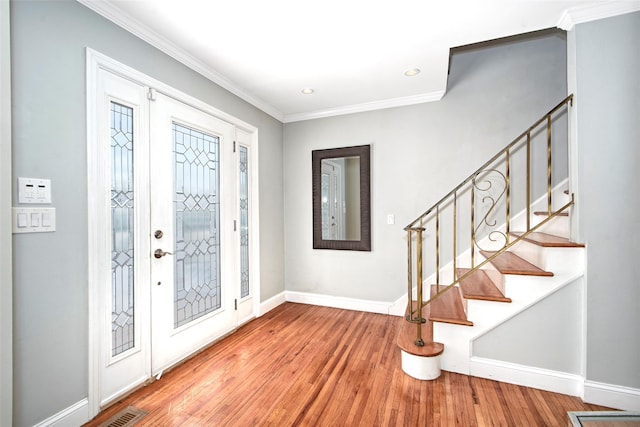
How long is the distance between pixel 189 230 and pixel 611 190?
306 centimetres

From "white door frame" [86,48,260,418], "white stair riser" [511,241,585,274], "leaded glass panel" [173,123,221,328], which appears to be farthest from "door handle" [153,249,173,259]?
"white stair riser" [511,241,585,274]

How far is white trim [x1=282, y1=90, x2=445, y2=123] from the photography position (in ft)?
10.4

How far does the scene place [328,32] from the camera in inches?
82.2

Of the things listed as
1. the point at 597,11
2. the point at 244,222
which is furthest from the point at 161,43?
the point at 597,11

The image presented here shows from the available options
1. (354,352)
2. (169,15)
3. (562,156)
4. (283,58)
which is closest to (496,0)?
(283,58)

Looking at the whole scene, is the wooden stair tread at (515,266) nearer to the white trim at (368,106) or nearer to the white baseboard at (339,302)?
the white baseboard at (339,302)

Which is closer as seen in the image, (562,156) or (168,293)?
(168,293)

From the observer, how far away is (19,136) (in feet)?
4.64

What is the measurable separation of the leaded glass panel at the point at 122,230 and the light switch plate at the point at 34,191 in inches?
13.9

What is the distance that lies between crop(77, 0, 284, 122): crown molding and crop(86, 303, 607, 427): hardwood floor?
249 cm

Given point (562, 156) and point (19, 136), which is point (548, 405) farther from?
point (19, 136)

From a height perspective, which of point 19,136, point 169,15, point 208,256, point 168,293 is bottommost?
point 168,293

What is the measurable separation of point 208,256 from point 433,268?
2.39 metres

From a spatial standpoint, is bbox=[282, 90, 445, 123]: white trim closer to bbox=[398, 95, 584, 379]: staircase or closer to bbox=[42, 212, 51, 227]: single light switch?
bbox=[398, 95, 584, 379]: staircase
